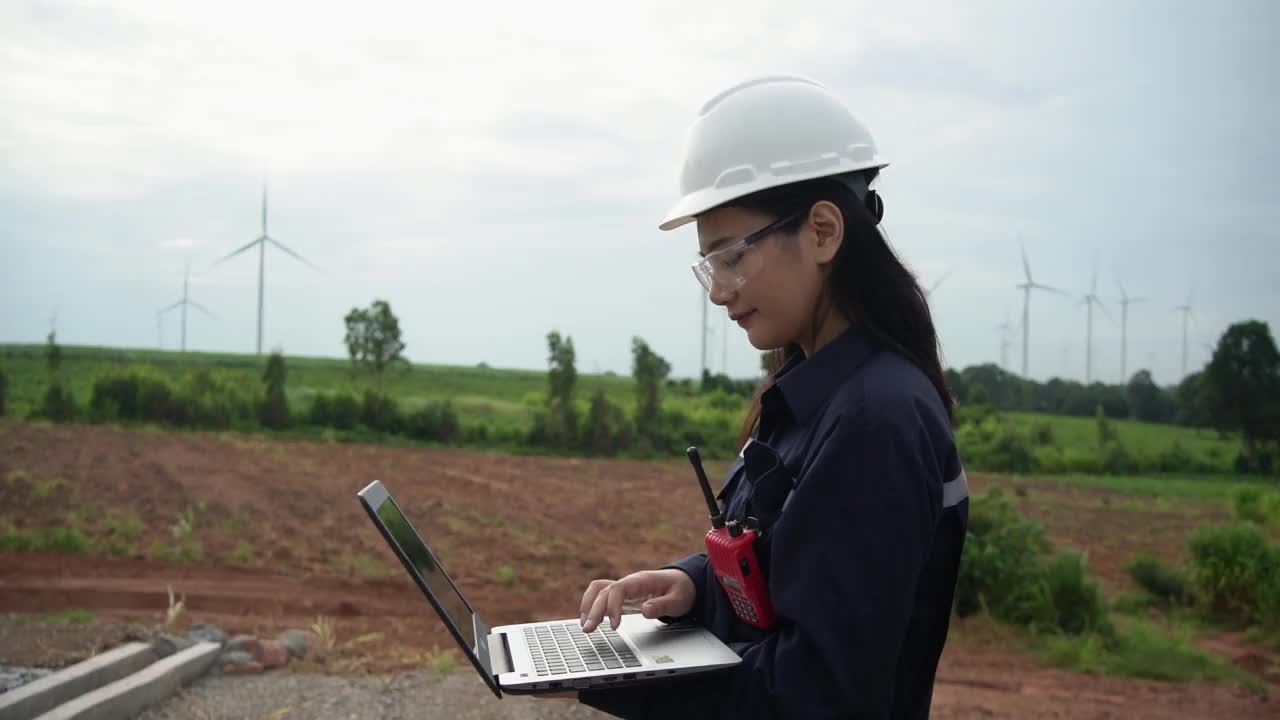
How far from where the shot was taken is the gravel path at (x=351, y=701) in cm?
527

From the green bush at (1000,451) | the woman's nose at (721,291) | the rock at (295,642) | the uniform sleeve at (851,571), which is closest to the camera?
the uniform sleeve at (851,571)

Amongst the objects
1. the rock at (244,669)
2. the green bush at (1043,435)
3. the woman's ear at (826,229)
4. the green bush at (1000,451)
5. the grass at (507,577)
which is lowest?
the grass at (507,577)

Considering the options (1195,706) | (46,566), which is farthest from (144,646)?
(1195,706)

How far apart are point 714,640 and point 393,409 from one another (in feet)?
74.2

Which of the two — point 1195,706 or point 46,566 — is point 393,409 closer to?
point 46,566

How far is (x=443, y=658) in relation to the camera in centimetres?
626

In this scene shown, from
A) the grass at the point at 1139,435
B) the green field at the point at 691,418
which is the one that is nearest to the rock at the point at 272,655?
the grass at the point at 1139,435

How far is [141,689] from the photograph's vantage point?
5199 mm

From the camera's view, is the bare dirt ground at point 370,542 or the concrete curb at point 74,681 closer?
the concrete curb at point 74,681

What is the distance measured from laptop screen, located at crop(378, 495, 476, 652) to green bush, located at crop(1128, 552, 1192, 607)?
926cm

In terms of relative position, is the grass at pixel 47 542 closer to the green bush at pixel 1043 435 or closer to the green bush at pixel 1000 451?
the green bush at pixel 1000 451

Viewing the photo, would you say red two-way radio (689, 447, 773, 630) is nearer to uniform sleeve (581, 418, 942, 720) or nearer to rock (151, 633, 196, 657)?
uniform sleeve (581, 418, 942, 720)

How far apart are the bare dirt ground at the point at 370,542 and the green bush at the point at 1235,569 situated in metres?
0.47

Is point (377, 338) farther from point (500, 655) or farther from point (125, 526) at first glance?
point (500, 655)
